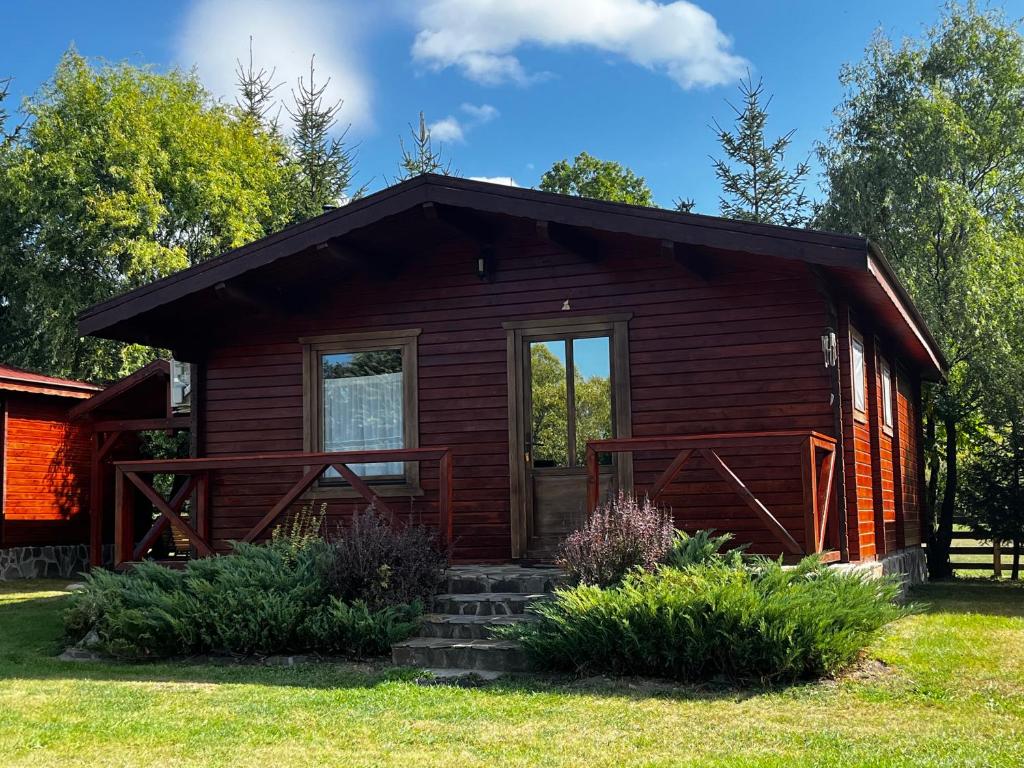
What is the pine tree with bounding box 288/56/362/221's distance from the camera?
33.7m

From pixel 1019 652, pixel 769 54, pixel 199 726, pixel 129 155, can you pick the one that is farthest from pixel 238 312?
pixel 769 54

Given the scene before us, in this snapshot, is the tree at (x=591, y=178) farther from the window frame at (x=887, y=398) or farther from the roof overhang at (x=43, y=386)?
the window frame at (x=887, y=398)

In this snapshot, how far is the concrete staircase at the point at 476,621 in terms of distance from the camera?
7.20m

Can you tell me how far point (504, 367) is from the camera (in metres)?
10.4

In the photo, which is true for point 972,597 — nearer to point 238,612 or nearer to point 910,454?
point 910,454

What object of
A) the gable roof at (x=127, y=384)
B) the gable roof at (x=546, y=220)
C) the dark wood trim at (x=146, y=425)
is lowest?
the dark wood trim at (x=146, y=425)

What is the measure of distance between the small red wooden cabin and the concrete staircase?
9.44m

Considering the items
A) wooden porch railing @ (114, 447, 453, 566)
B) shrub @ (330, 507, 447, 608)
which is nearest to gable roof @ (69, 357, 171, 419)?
wooden porch railing @ (114, 447, 453, 566)

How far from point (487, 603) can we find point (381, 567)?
34.0 inches

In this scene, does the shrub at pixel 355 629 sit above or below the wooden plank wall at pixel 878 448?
below

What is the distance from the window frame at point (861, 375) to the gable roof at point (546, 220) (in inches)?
18.1

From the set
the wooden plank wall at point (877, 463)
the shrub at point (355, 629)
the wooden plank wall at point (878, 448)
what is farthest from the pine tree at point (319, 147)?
the shrub at point (355, 629)

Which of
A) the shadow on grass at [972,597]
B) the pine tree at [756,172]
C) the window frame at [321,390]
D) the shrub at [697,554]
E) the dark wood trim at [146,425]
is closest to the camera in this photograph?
the shrub at [697,554]

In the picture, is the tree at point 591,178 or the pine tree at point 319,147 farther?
the tree at point 591,178
